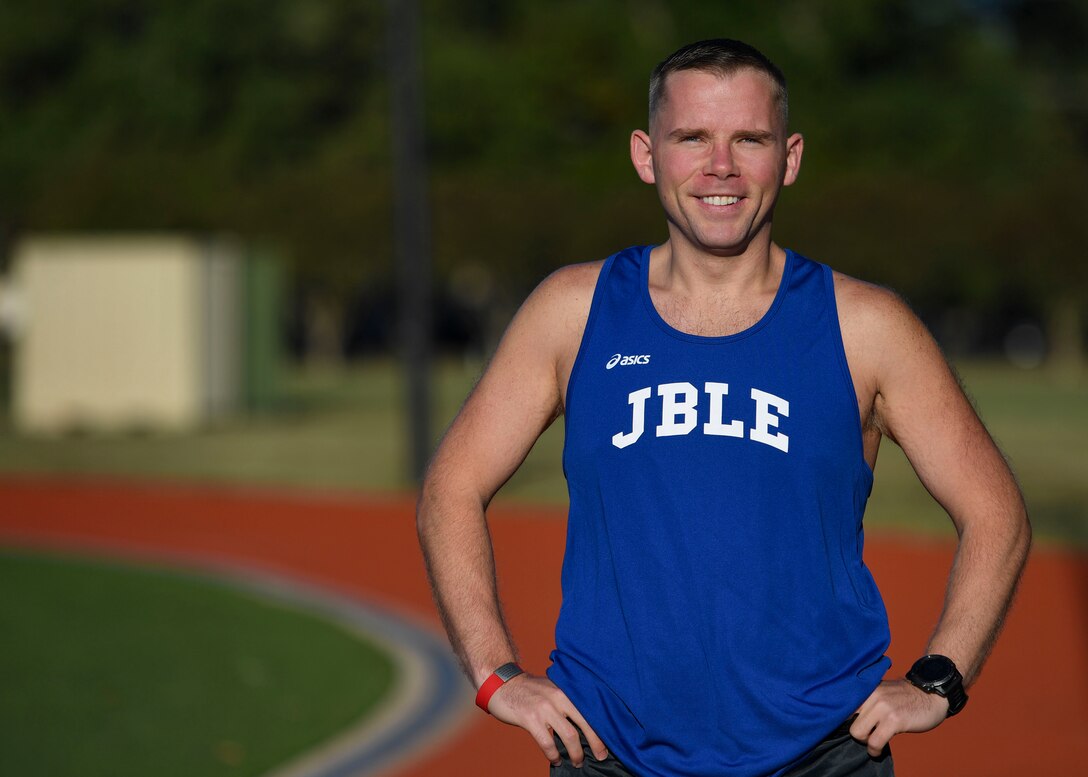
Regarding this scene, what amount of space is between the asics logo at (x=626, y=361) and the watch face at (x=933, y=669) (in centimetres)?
61

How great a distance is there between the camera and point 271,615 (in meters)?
10.4

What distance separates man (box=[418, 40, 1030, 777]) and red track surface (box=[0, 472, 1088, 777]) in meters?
4.05

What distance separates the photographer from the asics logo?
8.93 feet

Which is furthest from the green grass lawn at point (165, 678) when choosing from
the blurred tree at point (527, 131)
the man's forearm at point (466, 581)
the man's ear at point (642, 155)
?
the blurred tree at point (527, 131)

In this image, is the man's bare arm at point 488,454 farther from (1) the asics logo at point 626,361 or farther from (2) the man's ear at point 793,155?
(2) the man's ear at point 793,155

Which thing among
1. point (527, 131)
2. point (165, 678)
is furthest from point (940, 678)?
point (527, 131)

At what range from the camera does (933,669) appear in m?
2.69

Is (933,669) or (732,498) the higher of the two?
(732,498)

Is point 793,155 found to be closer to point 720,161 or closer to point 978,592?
point 720,161

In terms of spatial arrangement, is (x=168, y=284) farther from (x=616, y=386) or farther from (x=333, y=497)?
(x=616, y=386)

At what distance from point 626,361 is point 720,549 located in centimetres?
32

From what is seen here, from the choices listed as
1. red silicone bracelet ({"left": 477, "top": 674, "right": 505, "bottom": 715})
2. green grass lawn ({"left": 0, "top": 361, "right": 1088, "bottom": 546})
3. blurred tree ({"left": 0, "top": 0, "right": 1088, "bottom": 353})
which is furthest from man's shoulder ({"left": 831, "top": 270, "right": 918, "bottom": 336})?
blurred tree ({"left": 0, "top": 0, "right": 1088, "bottom": 353})

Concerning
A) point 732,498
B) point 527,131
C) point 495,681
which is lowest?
point 495,681

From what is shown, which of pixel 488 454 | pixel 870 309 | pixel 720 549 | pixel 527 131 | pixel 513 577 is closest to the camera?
pixel 720 549
